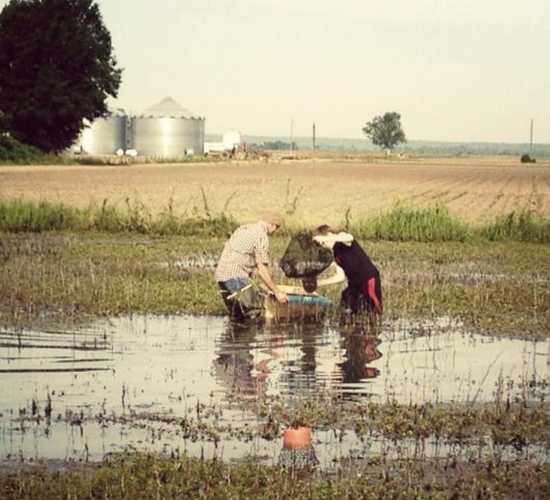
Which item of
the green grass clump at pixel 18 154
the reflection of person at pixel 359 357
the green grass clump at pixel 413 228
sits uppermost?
the green grass clump at pixel 18 154

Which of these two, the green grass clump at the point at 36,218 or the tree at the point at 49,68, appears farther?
the tree at the point at 49,68

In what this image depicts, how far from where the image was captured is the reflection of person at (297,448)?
9016 millimetres

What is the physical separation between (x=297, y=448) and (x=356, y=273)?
746 centimetres

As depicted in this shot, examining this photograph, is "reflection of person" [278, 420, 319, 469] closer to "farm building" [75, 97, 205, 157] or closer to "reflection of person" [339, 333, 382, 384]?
"reflection of person" [339, 333, 382, 384]

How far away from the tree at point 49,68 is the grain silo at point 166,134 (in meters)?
53.8

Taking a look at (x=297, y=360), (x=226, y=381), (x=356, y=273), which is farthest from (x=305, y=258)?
(x=226, y=381)

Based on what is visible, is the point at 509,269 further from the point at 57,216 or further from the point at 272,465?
the point at 272,465

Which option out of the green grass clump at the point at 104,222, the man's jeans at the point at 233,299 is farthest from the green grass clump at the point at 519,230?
the man's jeans at the point at 233,299

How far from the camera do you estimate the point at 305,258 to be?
1769cm

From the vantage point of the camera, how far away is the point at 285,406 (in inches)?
439

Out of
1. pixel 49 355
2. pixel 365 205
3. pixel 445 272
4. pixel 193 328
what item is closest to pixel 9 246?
pixel 445 272

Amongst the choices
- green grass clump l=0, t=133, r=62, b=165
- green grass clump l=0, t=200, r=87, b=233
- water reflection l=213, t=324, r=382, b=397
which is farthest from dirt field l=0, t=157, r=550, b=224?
water reflection l=213, t=324, r=382, b=397

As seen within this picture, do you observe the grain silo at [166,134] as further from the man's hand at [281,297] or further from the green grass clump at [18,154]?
the man's hand at [281,297]

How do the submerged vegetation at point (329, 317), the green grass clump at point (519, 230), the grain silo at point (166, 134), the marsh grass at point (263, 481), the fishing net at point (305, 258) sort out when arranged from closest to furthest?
the marsh grass at point (263, 481) → the submerged vegetation at point (329, 317) → the fishing net at point (305, 258) → the green grass clump at point (519, 230) → the grain silo at point (166, 134)
